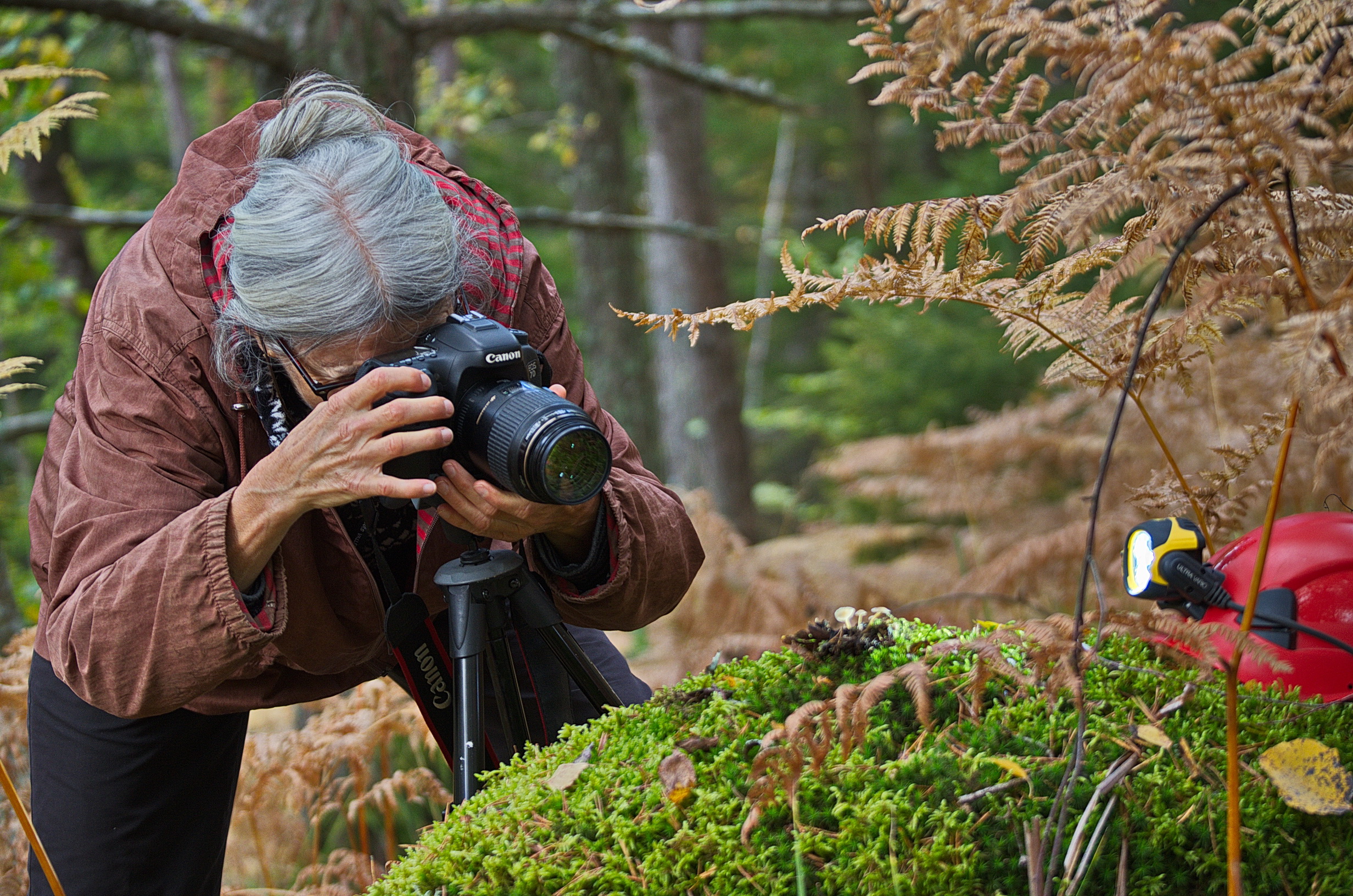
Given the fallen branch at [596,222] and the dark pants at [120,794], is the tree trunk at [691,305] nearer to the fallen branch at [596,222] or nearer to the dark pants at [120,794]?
the fallen branch at [596,222]

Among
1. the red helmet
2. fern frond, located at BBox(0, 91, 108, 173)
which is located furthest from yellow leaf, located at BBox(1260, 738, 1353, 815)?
fern frond, located at BBox(0, 91, 108, 173)

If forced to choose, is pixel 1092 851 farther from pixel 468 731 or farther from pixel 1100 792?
pixel 468 731

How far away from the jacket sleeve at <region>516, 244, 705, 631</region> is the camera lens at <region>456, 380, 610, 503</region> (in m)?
0.26

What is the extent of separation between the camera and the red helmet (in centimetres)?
120

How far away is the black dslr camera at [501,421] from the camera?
4.69ft

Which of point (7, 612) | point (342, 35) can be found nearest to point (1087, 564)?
point (342, 35)

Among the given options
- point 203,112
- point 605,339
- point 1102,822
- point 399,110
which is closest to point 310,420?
point 1102,822

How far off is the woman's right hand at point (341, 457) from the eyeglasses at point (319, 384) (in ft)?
0.53

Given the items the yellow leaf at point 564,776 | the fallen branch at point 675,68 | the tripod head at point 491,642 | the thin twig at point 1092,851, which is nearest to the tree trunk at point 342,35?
the fallen branch at point 675,68

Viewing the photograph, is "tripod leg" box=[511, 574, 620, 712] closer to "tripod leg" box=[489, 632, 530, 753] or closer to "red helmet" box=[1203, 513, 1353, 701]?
"tripod leg" box=[489, 632, 530, 753]

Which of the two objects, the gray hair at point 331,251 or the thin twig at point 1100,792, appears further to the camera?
the gray hair at point 331,251

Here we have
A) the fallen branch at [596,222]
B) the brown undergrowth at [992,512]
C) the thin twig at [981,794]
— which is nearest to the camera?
the thin twig at [981,794]

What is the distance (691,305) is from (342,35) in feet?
11.8

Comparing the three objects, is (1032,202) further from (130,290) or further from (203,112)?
(203,112)
